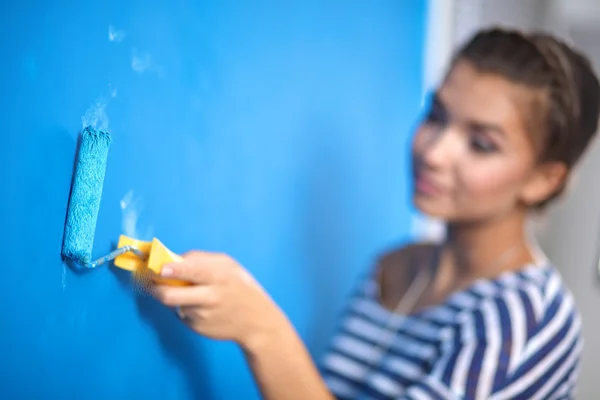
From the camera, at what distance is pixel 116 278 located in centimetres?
57

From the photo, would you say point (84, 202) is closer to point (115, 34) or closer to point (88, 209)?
point (88, 209)

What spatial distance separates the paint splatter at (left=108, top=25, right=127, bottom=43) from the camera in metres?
0.54

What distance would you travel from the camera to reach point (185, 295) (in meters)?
0.52

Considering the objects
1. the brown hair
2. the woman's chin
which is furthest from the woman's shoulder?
the brown hair

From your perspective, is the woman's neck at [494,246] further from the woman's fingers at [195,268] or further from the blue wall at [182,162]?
the woman's fingers at [195,268]

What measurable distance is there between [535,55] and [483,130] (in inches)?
4.4

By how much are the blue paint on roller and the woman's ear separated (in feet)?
1.79

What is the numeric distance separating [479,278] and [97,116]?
541 mm

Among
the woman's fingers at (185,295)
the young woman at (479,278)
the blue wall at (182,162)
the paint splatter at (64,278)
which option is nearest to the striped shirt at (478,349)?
the young woman at (479,278)

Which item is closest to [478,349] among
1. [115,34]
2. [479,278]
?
[479,278]

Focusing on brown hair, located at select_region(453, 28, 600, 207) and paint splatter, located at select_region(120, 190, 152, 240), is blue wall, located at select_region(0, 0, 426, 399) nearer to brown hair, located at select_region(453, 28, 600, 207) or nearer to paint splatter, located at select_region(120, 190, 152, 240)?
paint splatter, located at select_region(120, 190, 152, 240)

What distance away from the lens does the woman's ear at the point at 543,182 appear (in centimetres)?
82

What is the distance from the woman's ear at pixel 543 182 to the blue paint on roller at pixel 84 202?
0.55 meters

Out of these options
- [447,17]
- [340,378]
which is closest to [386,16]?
[447,17]
